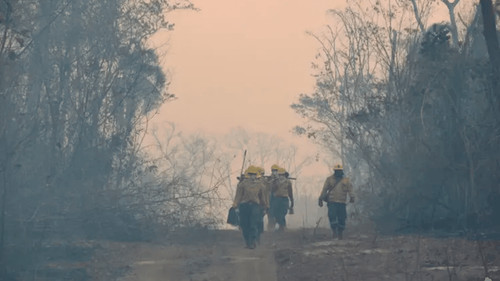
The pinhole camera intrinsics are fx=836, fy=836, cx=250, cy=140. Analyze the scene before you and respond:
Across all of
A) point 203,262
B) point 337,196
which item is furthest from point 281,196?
point 203,262

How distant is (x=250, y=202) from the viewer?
62.9ft

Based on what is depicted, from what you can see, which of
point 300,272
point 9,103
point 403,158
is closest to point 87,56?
point 9,103

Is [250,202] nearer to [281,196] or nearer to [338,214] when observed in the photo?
[338,214]

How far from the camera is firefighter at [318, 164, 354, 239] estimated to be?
20.0 m

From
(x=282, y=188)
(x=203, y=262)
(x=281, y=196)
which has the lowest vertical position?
(x=203, y=262)

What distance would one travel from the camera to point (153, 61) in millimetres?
37156

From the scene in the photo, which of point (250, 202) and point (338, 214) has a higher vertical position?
point (250, 202)

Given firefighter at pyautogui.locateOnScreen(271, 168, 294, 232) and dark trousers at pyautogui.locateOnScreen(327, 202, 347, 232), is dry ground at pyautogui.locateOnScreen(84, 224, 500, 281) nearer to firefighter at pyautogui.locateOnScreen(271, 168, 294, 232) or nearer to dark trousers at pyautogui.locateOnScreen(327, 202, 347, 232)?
dark trousers at pyautogui.locateOnScreen(327, 202, 347, 232)

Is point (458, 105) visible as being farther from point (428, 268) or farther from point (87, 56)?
point (87, 56)

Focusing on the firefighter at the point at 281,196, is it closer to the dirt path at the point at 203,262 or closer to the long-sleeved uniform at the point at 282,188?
the long-sleeved uniform at the point at 282,188

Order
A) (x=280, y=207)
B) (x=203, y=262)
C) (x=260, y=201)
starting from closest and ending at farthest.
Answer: (x=203, y=262), (x=260, y=201), (x=280, y=207)

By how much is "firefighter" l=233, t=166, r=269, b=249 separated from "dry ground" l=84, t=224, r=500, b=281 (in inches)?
18.6

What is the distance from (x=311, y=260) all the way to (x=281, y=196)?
7.93m

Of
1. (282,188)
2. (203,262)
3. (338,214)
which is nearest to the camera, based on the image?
(203,262)
